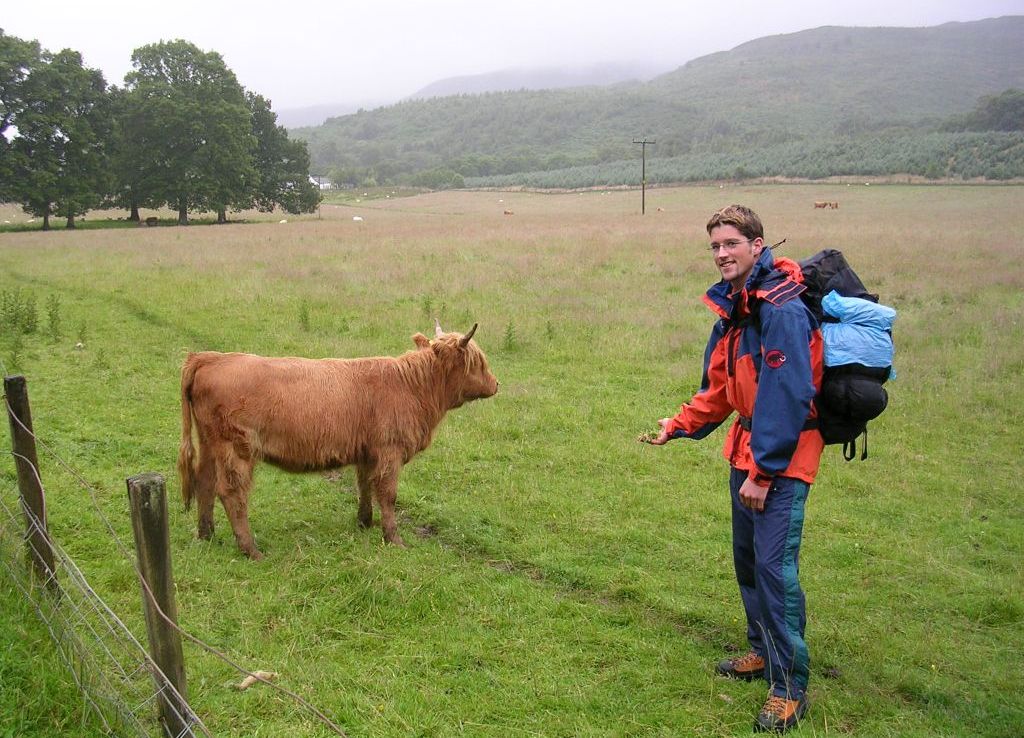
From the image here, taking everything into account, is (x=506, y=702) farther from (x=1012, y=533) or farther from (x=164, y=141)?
(x=164, y=141)

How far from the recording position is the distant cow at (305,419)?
19.2 feet

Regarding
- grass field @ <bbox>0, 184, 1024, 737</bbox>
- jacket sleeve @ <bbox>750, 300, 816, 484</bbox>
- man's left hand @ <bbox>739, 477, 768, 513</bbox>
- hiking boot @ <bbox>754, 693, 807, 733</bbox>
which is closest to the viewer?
jacket sleeve @ <bbox>750, 300, 816, 484</bbox>

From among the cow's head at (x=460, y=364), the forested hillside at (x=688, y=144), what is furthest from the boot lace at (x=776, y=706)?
the forested hillside at (x=688, y=144)

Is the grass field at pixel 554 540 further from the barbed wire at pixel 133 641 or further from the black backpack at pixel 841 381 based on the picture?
the black backpack at pixel 841 381

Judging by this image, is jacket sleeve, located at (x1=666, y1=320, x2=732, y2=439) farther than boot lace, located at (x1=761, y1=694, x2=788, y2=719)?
Yes

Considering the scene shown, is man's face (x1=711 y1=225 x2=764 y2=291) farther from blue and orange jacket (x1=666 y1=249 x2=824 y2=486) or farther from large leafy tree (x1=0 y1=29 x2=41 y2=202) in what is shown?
large leafy tree (x1=0 y1=29 x2=41 y2=202)

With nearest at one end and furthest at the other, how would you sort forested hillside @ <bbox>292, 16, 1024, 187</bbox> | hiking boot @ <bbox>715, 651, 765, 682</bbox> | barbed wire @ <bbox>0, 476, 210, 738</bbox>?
barbed wire @ <bbox>0, 476, 210, 738</bbox>, hiking boot @ <bbox>715, 651, 765, 682</bbox>, forested hillside @ <bbox>292, 16, 1024, 187</bbox>

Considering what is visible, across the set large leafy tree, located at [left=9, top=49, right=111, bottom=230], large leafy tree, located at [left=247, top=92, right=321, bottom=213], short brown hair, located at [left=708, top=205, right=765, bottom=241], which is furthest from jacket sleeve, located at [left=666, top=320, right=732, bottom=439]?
large leafy tree, located at [left=247, top=92, right=321, bottom=213]

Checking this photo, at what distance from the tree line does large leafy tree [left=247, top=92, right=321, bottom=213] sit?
776 millimetres

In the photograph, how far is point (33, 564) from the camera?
4.29 m

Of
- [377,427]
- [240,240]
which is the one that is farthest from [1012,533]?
[240,240]

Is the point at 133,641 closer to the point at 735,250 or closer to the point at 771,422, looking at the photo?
the point at 771,422

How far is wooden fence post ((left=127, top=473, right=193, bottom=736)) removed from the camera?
265 cm

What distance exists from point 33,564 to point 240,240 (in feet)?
83.2
